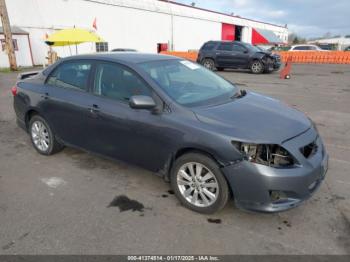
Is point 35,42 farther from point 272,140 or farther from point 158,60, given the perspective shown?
point 272,140

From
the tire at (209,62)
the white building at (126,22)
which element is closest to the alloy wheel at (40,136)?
the tire at (209,62)

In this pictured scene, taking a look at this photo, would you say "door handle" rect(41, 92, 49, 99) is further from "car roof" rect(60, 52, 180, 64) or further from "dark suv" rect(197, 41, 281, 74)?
"dark suv" rect(197, 41, 281, 74)

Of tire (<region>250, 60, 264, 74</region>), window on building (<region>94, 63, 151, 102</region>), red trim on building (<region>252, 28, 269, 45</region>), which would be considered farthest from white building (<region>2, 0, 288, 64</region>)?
window on building (<region>94, 63, 151, 102</region>)

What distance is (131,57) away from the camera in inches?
164

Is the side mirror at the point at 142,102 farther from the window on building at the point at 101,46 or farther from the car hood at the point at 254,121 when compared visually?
the window on building at the point at 101,46

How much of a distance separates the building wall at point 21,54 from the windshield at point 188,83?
65.9 feet

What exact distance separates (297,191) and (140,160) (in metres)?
1.77

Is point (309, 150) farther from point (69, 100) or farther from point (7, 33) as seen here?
point (7, 33)

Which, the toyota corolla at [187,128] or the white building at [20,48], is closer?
the toyota corolla at [187,128]

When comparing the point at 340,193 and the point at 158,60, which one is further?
the point at 158,60

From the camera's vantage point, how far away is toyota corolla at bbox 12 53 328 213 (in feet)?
9.93

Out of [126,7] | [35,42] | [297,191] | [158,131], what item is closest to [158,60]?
[158,131]

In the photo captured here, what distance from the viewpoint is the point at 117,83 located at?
156 inches

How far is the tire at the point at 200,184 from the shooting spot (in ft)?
10.5
